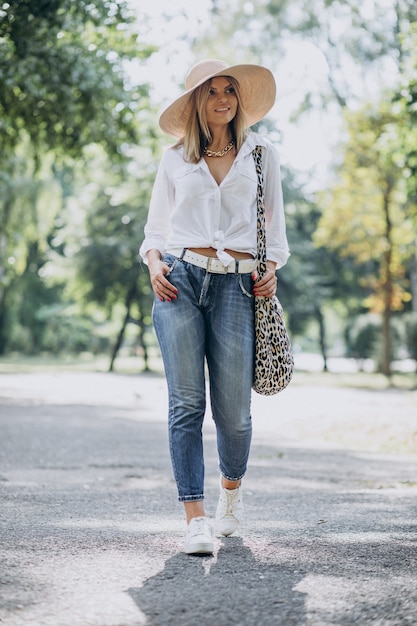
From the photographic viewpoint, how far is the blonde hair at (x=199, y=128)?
4.31m

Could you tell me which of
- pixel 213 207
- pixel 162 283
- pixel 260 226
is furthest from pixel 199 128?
pixel 162 283

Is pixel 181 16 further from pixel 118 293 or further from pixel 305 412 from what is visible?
pixel 118 293

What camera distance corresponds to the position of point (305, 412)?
14586 mm

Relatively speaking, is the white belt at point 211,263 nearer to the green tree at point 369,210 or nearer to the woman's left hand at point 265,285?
the woman's left hand at point 265,285

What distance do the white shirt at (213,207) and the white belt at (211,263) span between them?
0.03 metres

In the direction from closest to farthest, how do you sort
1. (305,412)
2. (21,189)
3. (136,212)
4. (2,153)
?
(305,412)
(2,153)
(21,189)
(136,212)

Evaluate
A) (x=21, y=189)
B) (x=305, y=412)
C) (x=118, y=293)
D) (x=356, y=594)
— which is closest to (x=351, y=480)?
(x=356, y=594)

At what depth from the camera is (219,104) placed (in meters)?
4.36

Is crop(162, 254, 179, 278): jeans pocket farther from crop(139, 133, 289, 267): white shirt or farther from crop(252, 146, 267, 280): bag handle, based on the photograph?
crop(252, 146, 267, 280): bag handle

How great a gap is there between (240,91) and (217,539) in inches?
86.3

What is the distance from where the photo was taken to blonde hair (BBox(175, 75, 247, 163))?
431 centimetres

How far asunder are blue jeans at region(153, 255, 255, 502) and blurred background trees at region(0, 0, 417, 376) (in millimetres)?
8900

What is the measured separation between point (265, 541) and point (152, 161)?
2662 centimetres

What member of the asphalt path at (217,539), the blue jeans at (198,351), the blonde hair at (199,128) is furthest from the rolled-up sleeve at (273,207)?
the asphalt path at (217,539)
